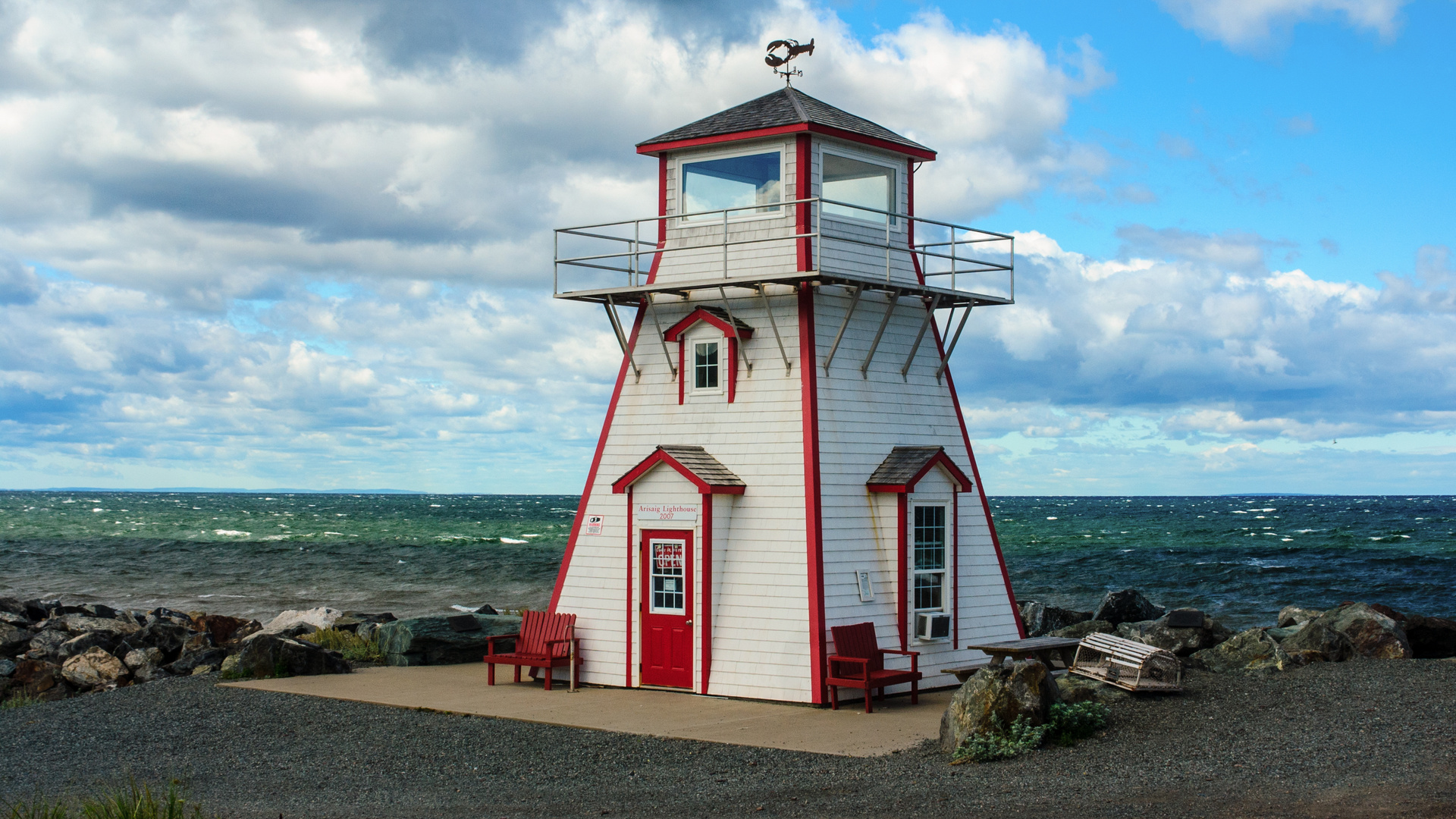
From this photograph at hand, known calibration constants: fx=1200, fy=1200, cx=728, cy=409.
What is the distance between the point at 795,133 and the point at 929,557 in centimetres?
560

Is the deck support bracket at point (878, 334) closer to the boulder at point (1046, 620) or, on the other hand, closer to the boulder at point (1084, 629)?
the boulder at point (1084, 629)

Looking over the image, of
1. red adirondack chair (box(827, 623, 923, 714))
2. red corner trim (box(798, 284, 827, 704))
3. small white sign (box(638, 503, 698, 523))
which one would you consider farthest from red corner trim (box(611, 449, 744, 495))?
red adirondack chair (box(827, 623, 923, 714))

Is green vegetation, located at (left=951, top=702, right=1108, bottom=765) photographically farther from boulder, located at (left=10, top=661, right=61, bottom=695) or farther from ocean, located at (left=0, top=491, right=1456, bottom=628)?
ocean, located at (left=0, top=491, right=1456, bottom=628)

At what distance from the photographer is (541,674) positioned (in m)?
16.2

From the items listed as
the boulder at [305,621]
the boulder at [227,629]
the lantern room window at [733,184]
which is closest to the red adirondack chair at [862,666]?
the lantern room window at [733,184]

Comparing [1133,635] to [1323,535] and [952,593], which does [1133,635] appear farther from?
[1323,535]

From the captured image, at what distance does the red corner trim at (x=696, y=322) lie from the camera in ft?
49.7

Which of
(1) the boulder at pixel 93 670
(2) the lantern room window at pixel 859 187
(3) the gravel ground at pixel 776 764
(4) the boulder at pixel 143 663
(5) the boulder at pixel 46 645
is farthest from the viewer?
(5) the boulder at pixel 46 645

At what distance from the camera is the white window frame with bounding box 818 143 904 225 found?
1523cm

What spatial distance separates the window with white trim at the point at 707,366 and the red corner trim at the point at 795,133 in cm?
261

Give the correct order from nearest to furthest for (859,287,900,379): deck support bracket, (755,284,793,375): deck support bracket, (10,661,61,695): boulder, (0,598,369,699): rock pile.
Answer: (755,284,793,375): deck support bracket → (859,287,900,379): deck support bracket → (0,598,369,699): rock pile → (10,661,61,695): boulder

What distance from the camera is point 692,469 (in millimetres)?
14688

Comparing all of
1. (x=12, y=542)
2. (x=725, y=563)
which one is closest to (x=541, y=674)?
(x=725, y=563)

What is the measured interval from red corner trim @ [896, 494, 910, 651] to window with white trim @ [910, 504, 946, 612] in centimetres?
19
